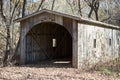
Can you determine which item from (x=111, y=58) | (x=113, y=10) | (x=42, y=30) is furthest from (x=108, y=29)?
(x=113, y=10)

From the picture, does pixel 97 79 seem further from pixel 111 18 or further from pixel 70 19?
pixel 111 18

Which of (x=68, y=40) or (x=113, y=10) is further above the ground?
(x=113, y=10)

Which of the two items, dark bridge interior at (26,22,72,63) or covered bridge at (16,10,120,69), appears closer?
covered bridge at (16,10,120,69)

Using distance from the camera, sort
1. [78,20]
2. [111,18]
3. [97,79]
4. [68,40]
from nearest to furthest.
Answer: [97,79], [78,20], [68,40], [111,18]

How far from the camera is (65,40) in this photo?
20.7 metres

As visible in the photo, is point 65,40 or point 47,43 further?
point 65,40

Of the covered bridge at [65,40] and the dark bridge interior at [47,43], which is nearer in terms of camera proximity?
the covered bridge at [65,40]

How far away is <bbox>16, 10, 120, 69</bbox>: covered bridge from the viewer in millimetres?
13711

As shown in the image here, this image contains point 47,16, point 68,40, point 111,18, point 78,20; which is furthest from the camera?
point 111,18

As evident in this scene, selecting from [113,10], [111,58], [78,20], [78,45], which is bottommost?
[111,58]

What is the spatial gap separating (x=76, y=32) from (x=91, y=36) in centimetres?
211

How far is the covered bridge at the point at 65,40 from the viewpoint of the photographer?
13711 mm

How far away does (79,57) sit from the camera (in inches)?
537

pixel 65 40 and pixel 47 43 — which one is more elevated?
pixel 65 40
